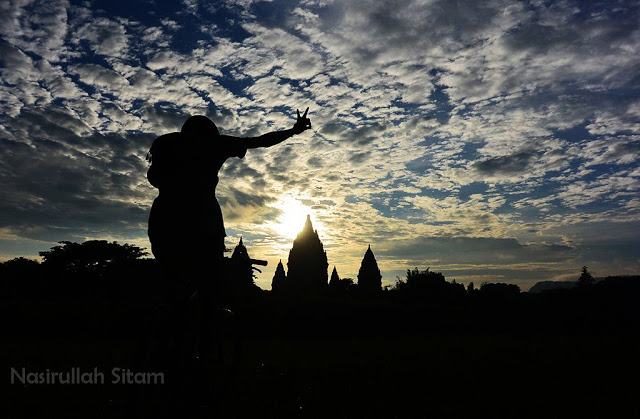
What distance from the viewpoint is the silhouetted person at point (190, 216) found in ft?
12.0

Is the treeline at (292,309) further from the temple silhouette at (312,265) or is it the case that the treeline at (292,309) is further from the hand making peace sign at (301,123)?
the temple silhouette at (312,265)

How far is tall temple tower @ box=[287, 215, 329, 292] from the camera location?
283 feet

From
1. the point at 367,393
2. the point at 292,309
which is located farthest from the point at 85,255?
the point at 367,393

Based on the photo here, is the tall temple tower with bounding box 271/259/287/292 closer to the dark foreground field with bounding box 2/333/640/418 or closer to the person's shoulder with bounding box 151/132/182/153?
the dark foreground field with bounding box 2/333/640/418

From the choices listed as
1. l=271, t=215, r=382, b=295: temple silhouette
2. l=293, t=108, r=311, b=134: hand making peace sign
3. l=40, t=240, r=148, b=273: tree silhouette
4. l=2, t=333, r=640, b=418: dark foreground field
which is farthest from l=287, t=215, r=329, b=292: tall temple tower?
l=293, t=108, r=311, b=134: hand making peace sign

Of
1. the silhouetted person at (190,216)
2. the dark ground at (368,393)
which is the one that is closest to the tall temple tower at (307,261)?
the dark ground at (368,393)

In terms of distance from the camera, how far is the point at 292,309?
22188mm

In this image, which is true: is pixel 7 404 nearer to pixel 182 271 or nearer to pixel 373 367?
pixel 182 271

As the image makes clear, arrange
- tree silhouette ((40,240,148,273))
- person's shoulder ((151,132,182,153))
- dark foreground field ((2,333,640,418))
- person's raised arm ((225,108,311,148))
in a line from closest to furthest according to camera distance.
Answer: person's shoulder ((151,132,182,153)), dark foreground field ((2,333,640,418)), person's raised arm ((225,108,311,148)), tree silhouette ((40,240,148,273))

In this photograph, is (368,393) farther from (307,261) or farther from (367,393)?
(307,261)

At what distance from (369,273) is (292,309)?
7184cm

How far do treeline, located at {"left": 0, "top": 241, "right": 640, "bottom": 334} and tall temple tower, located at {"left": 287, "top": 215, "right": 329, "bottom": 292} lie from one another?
163ft

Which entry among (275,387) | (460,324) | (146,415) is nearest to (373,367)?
(275,387)

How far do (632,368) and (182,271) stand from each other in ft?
31.6
